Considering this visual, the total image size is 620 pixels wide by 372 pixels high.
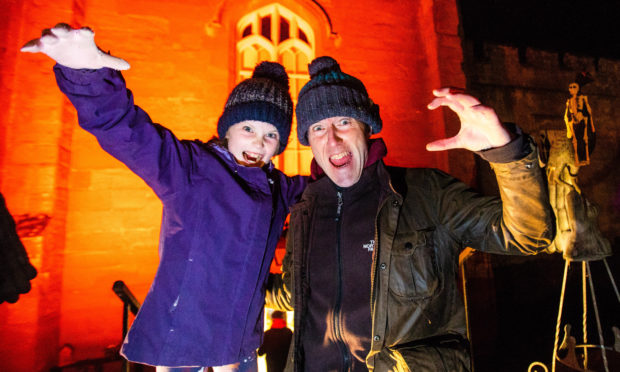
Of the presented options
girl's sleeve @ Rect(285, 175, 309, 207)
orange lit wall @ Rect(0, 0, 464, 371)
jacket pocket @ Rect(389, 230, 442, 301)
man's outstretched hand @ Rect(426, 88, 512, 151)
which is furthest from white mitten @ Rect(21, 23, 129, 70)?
orange lit wall @ Rect(0, 0, 464, 371)

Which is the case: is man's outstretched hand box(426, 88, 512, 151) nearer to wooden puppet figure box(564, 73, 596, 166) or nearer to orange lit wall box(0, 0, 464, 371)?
wooden puppet figure box(564, 73, 596, 166)

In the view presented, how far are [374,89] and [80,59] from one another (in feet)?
14.5

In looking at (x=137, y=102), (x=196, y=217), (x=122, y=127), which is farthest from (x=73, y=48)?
(x=137, y=102)

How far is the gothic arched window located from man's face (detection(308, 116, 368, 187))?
279cm

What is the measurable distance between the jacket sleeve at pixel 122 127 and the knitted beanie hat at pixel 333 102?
0.87 meters

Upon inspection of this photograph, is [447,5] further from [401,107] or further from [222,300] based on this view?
[222,300]

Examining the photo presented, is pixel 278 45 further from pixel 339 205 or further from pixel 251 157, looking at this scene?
pixel 339 205

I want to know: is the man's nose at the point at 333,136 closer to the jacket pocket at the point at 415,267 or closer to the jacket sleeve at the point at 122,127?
the jacket pocket at the point at 415,267

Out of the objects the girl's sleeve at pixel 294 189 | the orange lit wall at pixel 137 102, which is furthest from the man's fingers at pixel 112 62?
the orange lit wall at pixel 137 102

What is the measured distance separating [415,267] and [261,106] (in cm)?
142

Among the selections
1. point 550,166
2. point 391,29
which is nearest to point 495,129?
point 550,166

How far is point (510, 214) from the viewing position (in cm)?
125

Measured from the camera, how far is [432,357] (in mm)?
1250

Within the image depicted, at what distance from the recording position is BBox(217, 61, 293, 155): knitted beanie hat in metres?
1.91
